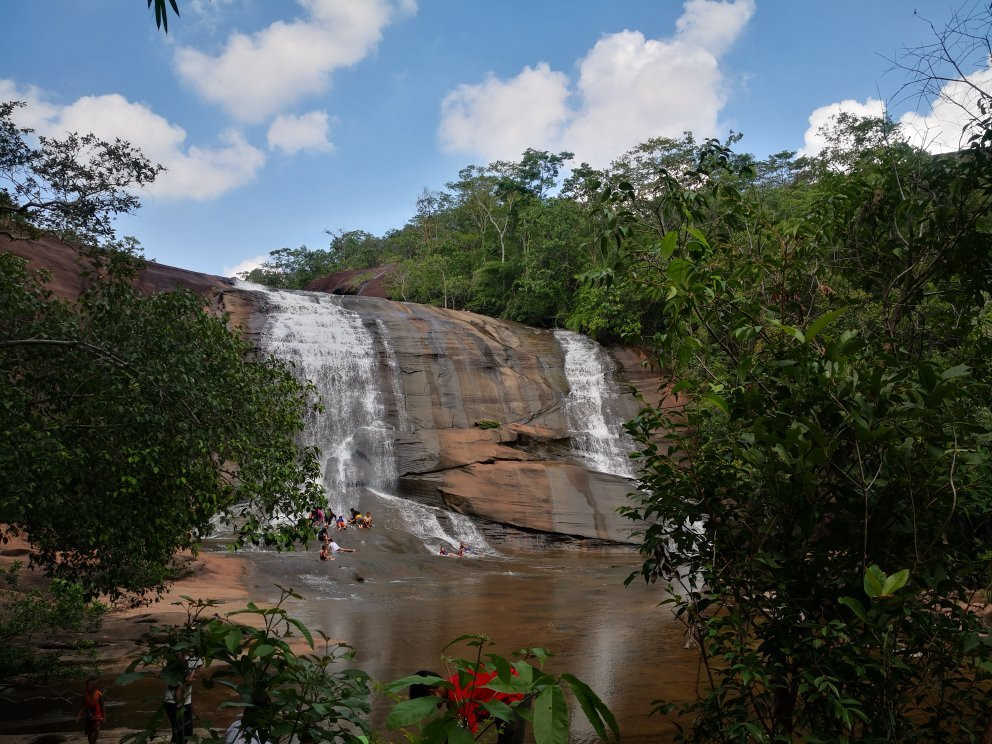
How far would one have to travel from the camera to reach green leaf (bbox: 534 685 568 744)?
5.51 feet

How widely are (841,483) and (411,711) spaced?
2385 mm

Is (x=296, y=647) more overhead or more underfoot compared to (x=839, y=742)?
more underfoot

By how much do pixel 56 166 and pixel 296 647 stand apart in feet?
24.6

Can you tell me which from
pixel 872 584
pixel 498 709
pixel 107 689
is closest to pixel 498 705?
pixel 498 709

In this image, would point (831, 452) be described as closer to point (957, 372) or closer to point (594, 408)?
point (957, 372)

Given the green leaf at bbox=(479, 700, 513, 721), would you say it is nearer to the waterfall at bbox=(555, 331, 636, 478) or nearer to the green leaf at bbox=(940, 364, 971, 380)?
the green leaf at bbox=(940, 364, 971, 380)

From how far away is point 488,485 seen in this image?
24.5 metres

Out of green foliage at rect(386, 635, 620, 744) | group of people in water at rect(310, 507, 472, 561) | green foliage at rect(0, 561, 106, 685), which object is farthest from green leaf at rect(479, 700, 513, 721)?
group of people in water at rect(310, 507, 472, 561)

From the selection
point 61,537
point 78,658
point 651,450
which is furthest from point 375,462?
point 651,450

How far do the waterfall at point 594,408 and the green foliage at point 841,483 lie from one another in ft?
74.8

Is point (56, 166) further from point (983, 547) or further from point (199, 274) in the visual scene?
point (199, 274)

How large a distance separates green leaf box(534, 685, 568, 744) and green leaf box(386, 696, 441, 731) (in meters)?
0.29

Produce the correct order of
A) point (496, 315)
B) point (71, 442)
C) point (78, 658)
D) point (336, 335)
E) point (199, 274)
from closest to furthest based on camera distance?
point (71, 442) < point (78, 658) < point (336, 335) < point (199, 274) < point (496, 315)

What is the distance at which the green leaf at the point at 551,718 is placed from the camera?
1679 mm
